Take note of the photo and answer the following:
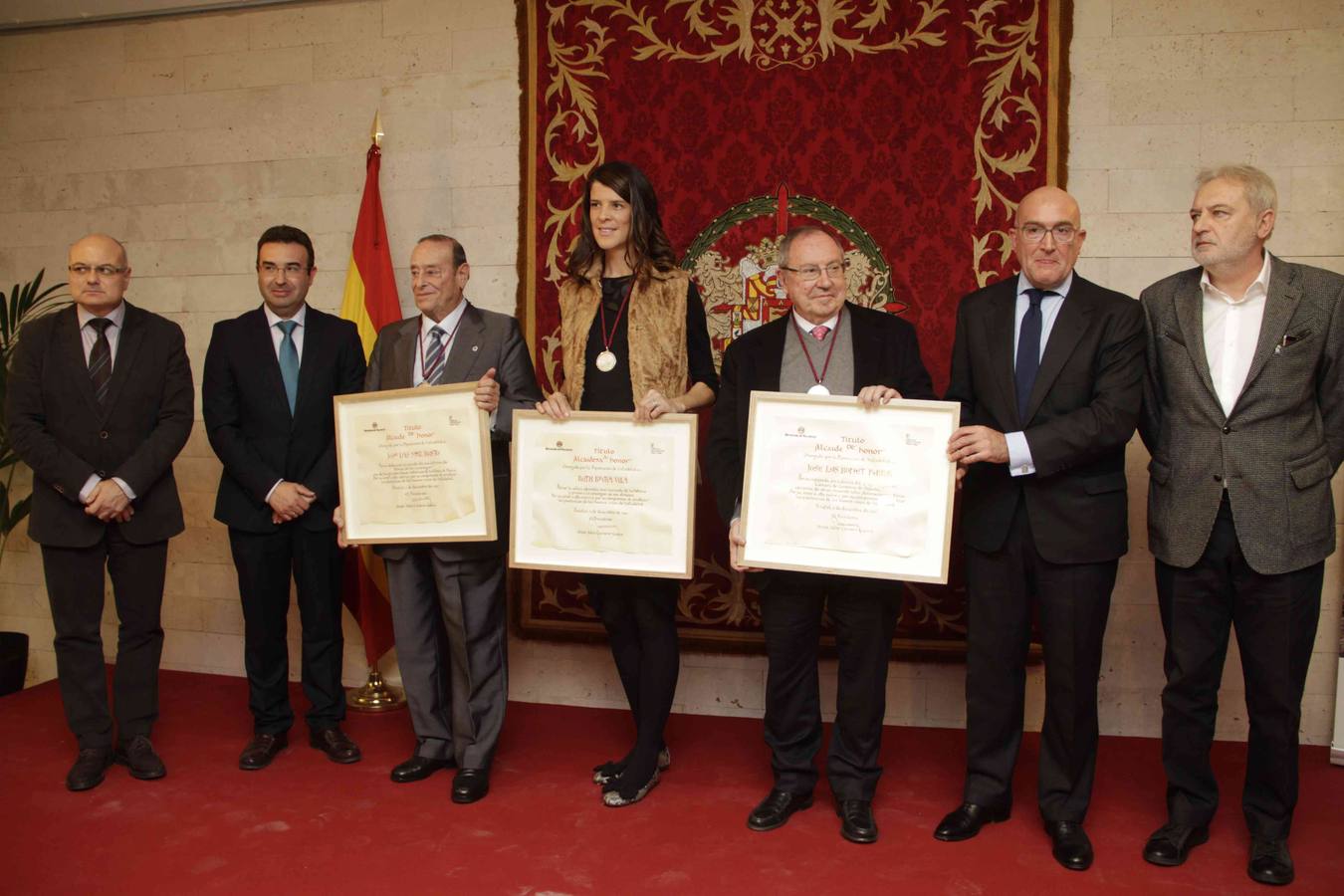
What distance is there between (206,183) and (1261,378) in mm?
4096

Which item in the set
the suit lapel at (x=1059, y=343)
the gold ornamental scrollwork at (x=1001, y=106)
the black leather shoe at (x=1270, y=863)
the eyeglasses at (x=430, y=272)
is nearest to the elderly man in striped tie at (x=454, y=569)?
the eyeglasses at (x=430, y=272)

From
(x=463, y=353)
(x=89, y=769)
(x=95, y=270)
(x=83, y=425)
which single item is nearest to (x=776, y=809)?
(x=463, y=353)

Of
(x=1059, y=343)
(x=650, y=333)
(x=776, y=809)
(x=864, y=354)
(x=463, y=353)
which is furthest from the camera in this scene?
(x=463, y=353)

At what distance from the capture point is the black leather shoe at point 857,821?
2.75 m

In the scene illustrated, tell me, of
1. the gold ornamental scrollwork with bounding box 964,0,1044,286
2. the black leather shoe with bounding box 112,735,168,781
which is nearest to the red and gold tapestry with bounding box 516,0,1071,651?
the gold ornamental scrollwork with bounding box 964,0,1044,286

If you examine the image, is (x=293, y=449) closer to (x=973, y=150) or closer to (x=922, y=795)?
Answer: (x=922, y=795)

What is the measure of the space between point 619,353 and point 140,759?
6.61 ft

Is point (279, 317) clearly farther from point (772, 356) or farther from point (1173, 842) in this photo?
point (1173, 842)

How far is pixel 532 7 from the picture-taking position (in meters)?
3.96

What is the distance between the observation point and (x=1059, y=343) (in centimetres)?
264

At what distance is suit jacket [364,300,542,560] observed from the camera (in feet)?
10.2

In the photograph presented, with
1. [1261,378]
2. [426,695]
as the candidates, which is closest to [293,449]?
[426,695]

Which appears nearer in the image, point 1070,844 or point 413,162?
point 1070,844

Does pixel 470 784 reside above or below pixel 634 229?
below
